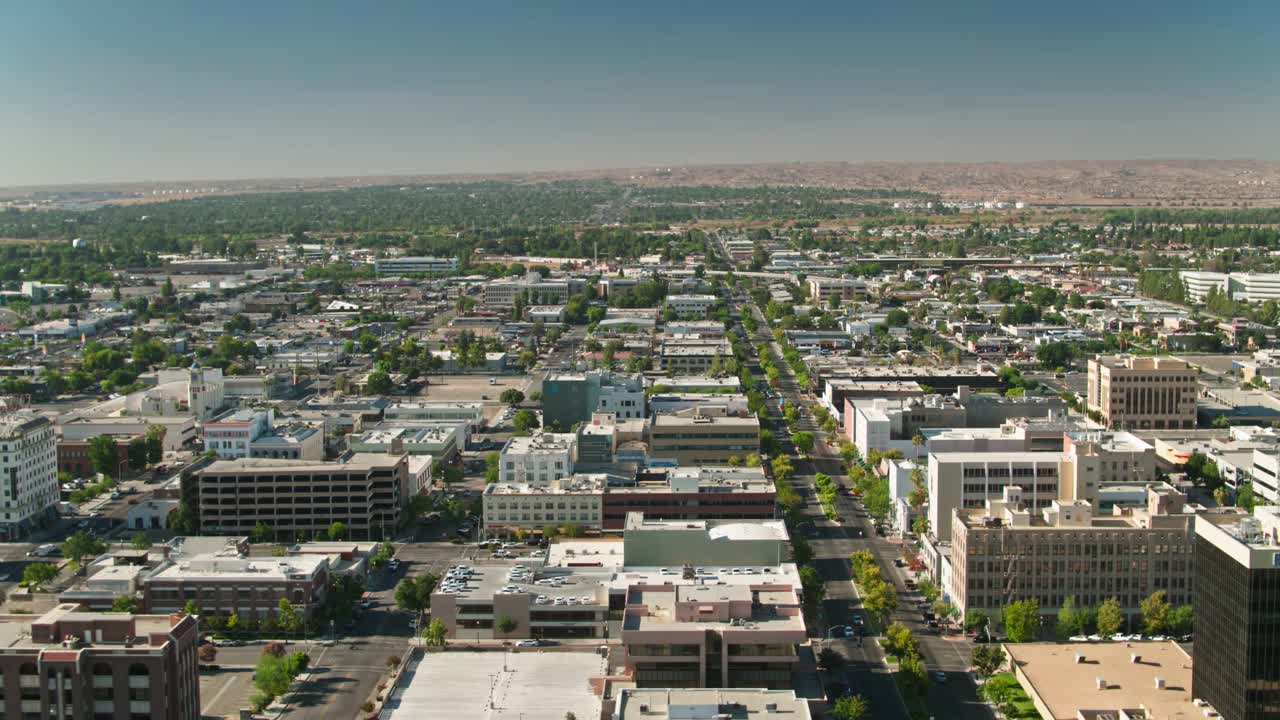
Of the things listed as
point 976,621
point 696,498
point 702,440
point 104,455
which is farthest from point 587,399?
point 976,621

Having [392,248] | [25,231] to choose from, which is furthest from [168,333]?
[25,231]

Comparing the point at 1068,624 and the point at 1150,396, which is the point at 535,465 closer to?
the point at 1068,624

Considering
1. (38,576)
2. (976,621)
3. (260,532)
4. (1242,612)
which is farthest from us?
(260,532)

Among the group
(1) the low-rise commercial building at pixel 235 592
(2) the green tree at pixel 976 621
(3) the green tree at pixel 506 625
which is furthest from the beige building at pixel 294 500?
(2) the green tree at pixel 976 621

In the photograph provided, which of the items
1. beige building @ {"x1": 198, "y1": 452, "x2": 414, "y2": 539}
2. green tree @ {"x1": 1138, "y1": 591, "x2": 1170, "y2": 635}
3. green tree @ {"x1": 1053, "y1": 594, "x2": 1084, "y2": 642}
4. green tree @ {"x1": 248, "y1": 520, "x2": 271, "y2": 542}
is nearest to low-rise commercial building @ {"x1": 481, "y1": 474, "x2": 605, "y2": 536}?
beige building @ {"x1": 198, "y1": 452, "x2": 414, "y2": 539}

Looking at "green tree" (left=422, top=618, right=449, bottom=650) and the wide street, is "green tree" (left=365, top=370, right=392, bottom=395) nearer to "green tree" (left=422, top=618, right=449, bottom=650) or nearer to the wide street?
the wide street

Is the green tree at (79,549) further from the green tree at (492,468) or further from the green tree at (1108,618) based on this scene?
the green tree at (1108,618)
